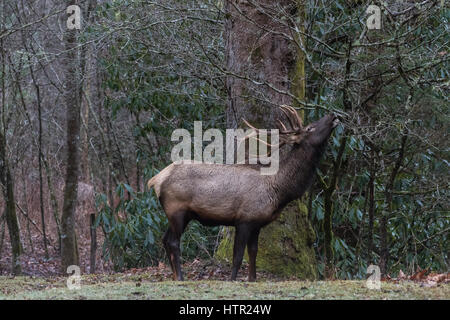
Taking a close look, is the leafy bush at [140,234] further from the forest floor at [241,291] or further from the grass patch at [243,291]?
the grass patch at [243,291]

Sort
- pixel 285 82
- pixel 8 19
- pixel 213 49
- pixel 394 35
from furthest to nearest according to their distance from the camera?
pixel 8 19 → pixel 213 49 → pixel 285 82 → pixel 394 35

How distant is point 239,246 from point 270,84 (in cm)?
260

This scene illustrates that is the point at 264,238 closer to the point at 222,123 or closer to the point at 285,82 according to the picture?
the point at 285,82

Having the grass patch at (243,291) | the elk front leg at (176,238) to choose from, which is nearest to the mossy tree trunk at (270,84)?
the elk front leg at (176,238)

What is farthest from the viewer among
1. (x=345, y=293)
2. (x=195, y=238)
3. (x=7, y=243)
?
(x=7, y=243)

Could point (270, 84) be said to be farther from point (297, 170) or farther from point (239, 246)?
point (239, 246)

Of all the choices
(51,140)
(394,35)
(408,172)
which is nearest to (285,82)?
(394,35)

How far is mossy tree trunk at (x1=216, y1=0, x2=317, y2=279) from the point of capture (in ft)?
33.0

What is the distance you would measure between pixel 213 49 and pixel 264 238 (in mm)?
4178

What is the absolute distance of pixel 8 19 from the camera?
53.5 feet

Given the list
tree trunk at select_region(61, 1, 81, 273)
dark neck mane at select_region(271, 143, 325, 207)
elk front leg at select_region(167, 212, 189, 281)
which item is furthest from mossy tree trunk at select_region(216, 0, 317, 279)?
tree trunk at select_region(61, 1, 81, 273)

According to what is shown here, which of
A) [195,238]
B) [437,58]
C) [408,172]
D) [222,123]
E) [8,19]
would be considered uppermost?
[8,19]

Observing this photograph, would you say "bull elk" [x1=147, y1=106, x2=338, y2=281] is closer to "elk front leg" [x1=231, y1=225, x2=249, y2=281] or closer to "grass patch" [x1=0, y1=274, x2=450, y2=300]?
"elk front leg" [x1=231, y1=225, x2=249, y2=281]

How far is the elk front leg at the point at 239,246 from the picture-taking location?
8797 millimetres
